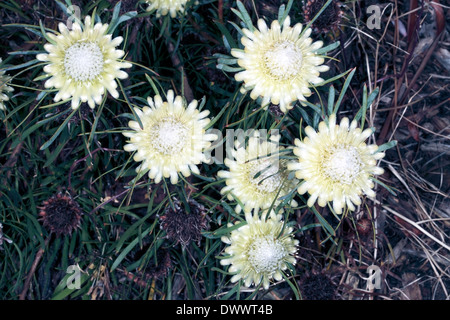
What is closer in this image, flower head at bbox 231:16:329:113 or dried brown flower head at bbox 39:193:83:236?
flower head at bbox 231:16:329:113

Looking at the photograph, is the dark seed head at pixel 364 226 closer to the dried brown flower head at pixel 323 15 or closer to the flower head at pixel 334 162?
the flower head at pixel 334 162

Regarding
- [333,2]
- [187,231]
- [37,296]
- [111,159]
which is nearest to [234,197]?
[187,231]

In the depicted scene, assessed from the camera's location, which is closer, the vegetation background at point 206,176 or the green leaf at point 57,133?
the green leaf at point 57,133

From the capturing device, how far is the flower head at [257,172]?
0.87 meters

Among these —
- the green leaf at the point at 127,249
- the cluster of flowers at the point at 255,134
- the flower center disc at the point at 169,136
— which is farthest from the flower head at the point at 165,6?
the green leaf at the point at 127,249

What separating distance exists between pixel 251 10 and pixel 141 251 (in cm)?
65

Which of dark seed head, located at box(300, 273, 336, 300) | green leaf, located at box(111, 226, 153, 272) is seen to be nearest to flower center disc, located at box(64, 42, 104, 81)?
green leaf, located at box(111, 226, 153, 272)

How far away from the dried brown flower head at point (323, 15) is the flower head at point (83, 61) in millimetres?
Result: 396

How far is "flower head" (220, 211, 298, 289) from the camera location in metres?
0.91

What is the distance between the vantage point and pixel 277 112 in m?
0.91

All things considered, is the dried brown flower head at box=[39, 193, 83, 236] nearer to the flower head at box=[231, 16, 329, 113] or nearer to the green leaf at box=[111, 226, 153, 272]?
the green leaf at box=[111, 226, 153, 272]

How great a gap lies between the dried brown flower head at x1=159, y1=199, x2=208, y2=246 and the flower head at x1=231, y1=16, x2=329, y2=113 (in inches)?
11.4

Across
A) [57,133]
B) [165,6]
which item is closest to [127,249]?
[57,133]
